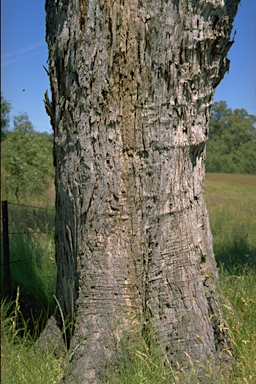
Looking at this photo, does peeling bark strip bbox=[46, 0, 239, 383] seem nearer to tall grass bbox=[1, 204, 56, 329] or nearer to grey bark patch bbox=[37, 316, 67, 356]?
grey bark patch bbox=[37, 316, 67, 356]

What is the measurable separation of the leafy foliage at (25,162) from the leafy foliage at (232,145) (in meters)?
8.00

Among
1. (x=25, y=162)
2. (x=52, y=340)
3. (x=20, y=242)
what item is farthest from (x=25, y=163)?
(x=52, y=340)

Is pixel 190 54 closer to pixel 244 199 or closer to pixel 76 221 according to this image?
pixel 76 221

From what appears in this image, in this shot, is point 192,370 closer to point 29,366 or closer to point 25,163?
point 29,366

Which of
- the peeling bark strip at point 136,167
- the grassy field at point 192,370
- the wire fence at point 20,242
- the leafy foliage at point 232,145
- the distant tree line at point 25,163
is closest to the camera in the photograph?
the grassy field at point 192,370

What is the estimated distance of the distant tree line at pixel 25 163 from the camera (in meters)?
14.7

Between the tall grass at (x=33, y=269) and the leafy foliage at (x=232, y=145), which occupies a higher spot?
the leafy foliage at (x=232, y=145)

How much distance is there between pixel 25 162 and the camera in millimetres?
15117

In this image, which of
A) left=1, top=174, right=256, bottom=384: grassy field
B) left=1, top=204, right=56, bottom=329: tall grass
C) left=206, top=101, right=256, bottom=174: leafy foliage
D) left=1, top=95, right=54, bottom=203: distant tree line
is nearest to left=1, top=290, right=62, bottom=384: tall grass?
left=1, top=174, right=256, bottom=384: grassy field

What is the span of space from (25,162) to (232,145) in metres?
9.42

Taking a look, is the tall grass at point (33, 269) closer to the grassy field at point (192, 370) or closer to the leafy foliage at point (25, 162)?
the grassy field at point (192, 370)

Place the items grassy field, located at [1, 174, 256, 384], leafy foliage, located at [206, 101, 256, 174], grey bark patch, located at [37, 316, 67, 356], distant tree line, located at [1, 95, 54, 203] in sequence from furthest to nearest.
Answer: distant tree line, located at [1, 95, 54, 203] → leafy foliage, located at [206, 101, 256, 174] → grey bark patch, located at [37, 316, 67, 356] → grassy field, located at [1, 174, 256, 384]

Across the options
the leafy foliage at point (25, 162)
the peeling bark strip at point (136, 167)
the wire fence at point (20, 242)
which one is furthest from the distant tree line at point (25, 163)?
the peeling bark strip at point (136, 167)

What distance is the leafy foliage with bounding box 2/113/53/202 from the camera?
14766 mm
